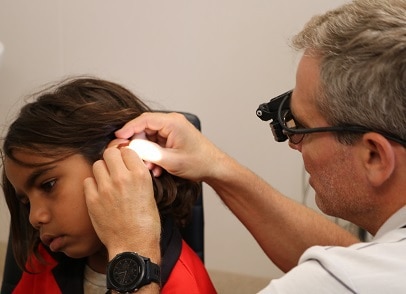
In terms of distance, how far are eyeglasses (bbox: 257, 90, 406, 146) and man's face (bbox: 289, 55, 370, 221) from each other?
0.01 m

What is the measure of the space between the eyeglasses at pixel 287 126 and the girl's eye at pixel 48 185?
473 millimetres

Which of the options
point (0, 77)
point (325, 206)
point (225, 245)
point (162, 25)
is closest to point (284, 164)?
point (225, 245)

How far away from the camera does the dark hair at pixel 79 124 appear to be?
1.23 m

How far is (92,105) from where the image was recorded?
127 cm

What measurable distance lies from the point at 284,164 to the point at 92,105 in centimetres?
100

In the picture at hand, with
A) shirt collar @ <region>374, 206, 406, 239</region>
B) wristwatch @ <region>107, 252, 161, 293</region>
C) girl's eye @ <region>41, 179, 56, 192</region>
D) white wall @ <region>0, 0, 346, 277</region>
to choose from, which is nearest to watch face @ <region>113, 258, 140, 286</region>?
wristwatch @ <region>107, 252, 161, 293</region>

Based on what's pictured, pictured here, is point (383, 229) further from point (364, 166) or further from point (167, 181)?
point (167, 181)

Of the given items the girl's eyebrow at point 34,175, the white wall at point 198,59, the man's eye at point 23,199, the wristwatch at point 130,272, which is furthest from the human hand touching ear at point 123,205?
the white wall at point 198,59

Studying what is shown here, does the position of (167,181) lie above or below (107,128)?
below

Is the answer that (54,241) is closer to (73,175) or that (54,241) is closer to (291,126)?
(73,175)

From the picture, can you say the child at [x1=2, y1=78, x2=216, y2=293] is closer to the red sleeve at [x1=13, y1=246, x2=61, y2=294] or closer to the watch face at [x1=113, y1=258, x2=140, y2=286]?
the red sleeve at [x1=13, y1=246, x2=61, y2=294]

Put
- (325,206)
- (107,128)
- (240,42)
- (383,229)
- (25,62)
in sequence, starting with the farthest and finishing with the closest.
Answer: (25,62), (240,42), (107,128), (325,206), (383,229)

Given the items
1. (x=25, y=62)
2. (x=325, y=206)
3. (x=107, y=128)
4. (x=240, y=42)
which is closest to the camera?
(x=325, y=206)

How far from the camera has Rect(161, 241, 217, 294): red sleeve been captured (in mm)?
1199
